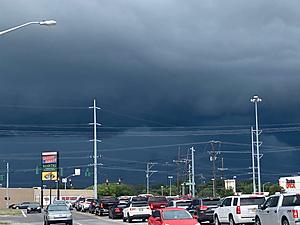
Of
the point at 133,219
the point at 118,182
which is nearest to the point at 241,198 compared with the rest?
the point at 133,219

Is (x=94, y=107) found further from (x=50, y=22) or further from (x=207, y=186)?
(x=207, y=186)

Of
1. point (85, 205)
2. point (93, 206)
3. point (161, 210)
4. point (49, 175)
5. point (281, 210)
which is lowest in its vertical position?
point (85, 205)

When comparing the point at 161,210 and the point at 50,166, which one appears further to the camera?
the point at 50,166

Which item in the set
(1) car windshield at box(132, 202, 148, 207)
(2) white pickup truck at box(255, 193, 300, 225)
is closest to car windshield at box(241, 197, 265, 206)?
(2) white pickup truck at box(255, 193, 300, 225)

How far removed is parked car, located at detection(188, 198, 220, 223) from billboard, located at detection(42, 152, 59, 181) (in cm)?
7719

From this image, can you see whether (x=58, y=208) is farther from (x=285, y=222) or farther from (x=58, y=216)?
(x=285, y=222)

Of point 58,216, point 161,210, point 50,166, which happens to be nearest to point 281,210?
point 161,210

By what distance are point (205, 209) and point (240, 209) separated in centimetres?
677

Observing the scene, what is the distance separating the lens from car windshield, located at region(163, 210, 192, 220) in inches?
1111

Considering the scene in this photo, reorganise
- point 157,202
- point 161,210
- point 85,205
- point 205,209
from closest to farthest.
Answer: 1. point 161,210
2. point 205,209
3. point 157,202
4. point 85,205

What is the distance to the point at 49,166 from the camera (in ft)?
380

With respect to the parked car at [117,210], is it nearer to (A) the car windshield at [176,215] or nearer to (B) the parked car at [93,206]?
(B) the parked car at [93,206]

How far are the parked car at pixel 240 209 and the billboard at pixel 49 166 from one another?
275ft

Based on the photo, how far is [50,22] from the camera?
75.3ft
